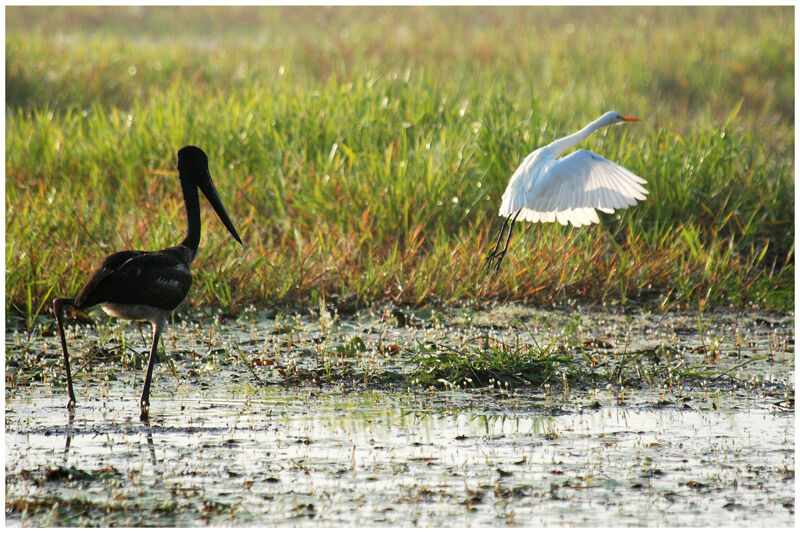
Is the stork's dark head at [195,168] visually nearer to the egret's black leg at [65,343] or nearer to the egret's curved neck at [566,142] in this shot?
the egret's black leg at [65,343]

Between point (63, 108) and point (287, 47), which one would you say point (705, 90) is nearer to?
point (287, 47)

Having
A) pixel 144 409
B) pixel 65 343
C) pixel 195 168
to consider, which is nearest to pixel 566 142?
pixel 195 168

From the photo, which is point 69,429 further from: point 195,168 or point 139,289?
point 195,168

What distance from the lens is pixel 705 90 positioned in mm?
14469

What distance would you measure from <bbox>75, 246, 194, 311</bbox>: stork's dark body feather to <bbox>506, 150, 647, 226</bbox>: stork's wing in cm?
200

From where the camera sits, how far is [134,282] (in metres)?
4.89

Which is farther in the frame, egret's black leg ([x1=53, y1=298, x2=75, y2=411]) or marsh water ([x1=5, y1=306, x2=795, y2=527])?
egret's black leg ([x1=53, y1=298, x2=75, y2=411])

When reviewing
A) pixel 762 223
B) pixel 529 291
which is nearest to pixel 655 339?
→ pixel 529 291

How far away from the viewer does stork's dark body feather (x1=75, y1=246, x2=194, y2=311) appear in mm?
4891

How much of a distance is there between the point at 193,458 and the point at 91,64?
9.95 meters

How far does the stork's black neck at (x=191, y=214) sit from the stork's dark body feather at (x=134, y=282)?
322 mm

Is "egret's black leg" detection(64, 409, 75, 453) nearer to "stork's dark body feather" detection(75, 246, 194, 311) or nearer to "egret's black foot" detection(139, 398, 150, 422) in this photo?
"egret's black foot" detection(139, 398, 150, 422)

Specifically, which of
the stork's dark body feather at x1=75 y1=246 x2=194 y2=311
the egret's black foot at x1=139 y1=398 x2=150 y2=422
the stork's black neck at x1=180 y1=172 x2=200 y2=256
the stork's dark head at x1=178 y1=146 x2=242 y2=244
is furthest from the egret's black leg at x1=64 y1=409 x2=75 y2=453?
the stork's dark head at x1=178 y1=146 x2=242 y2=244

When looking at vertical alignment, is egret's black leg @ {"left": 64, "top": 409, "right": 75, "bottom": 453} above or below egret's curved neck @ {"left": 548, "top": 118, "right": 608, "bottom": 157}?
below
